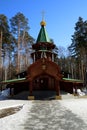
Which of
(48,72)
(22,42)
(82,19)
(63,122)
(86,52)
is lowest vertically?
(63,122)

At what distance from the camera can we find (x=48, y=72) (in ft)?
64.3

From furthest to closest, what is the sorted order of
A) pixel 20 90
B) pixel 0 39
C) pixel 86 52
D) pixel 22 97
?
1. pixel 86 52
2. pixel 0 39
3. pixel 20 90
4. pixel 22 97

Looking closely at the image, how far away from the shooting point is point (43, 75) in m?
21.4

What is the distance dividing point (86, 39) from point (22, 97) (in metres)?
19.9

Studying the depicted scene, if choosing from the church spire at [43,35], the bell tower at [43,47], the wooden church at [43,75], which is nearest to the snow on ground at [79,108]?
the wooden church at [43,75]

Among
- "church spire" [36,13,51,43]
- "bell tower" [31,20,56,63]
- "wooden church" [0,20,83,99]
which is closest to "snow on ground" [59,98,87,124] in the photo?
"wooden church" [0,20,83,99]

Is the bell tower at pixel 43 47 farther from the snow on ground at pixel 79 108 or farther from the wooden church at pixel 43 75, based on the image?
the snow on ground at pixel 79 108

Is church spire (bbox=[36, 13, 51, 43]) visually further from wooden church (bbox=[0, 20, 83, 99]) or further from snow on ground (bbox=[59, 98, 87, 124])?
snow on ground (bbox=[59, 98, 87, 124])

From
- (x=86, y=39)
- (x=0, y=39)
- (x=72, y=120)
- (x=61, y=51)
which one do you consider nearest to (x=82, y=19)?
(x=86, y=39)

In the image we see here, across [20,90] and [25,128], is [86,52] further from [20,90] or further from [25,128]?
[25,128]

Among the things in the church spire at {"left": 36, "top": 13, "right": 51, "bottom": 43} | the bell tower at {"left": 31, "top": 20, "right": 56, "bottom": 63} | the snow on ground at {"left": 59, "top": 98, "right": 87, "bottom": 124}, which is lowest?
the snow on ground at {"left": 59, "top": 98, "right": 87, "bottom": 124}

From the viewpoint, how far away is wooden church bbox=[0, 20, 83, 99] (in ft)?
64.2

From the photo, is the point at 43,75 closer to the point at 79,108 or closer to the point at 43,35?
the point at 43,35

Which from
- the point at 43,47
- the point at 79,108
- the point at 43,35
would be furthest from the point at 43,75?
the point at 79,108
